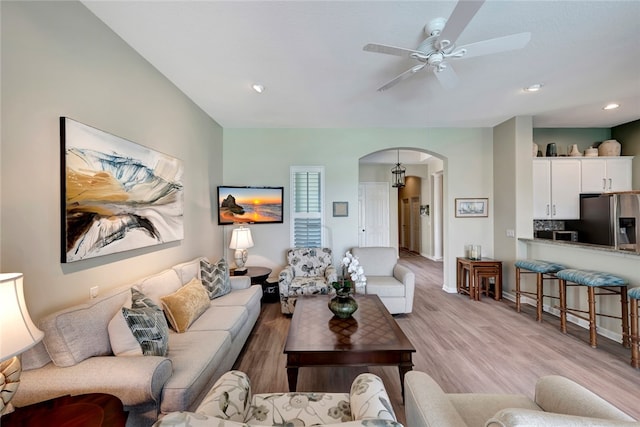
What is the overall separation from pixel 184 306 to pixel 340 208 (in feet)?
9.86

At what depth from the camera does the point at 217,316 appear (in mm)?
2430

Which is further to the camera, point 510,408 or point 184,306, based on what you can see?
point 184,306

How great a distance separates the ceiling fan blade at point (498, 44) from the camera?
5.84 ft

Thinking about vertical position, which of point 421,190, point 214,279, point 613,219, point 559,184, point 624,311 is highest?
point 421,190

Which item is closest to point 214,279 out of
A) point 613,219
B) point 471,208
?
point 471,208

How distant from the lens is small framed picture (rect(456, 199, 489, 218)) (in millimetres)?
4672

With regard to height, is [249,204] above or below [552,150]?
below

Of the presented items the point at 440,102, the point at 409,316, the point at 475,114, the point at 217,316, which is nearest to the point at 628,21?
the point at 440,102

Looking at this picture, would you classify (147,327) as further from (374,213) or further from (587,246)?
(374,213)

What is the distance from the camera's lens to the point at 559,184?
429 centimetres

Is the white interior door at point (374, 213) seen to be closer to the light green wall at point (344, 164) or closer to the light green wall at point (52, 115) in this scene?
the light green wall at point (344, 164)

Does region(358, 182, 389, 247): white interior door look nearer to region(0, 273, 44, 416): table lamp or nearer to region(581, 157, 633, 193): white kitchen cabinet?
region(581, 157, 633, 193): white kitchen cabinet

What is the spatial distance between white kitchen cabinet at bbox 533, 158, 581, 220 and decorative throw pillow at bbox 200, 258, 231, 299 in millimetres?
4863

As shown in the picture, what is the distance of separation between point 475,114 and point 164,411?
4.81 m
